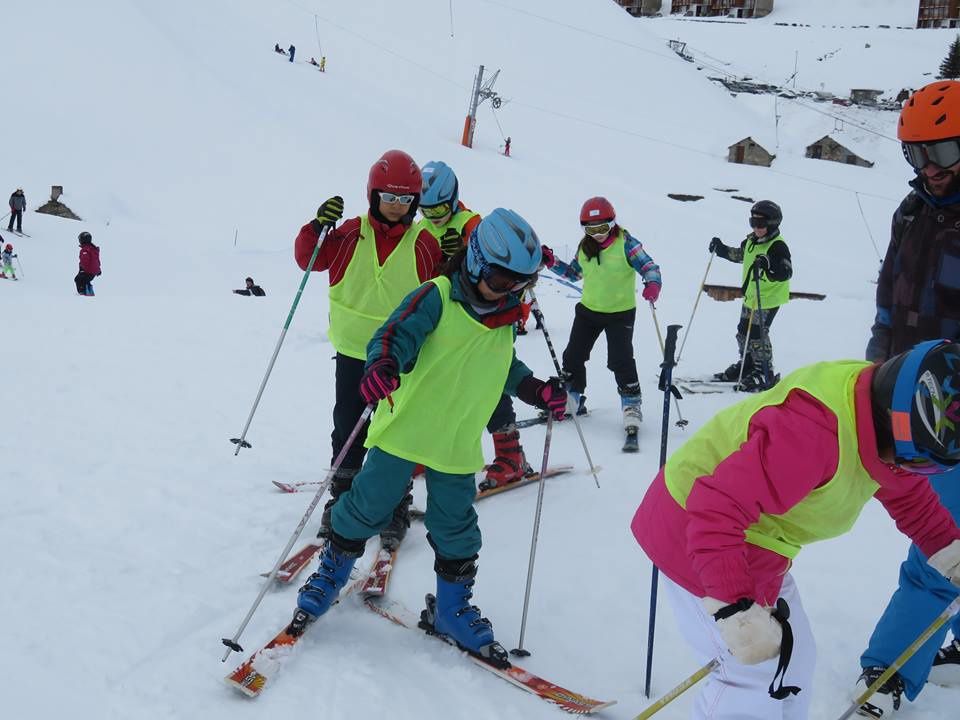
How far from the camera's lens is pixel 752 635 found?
1788 millimetres

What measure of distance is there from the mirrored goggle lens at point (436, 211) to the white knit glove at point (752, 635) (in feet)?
11.1

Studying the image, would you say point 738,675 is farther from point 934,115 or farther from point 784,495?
point 934,115

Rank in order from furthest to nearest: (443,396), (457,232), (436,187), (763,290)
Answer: (763,290), (436,187), (457,232), (443,396)

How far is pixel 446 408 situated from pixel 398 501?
0.45 meters

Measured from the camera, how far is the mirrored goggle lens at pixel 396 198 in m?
3.72

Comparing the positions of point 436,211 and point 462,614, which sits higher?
point 436,211

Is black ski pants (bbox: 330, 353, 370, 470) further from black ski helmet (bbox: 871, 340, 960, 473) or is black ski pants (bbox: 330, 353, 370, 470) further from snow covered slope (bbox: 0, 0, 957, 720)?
black ski helmet (bbox: 871, 340, 960, 473)

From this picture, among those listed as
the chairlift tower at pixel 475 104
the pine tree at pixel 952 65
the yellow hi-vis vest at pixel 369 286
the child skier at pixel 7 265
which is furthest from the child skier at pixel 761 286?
the pine tree at pixel 952 65

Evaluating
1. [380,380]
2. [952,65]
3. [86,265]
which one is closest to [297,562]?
[380,380]

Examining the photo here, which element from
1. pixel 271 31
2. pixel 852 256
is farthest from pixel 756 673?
pixel 271 31

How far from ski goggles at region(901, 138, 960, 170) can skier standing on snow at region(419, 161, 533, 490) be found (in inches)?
87.3

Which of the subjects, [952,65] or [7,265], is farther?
[952,65]

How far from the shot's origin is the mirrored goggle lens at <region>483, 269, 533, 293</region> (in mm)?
2828

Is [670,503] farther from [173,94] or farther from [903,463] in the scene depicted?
[173,94]
